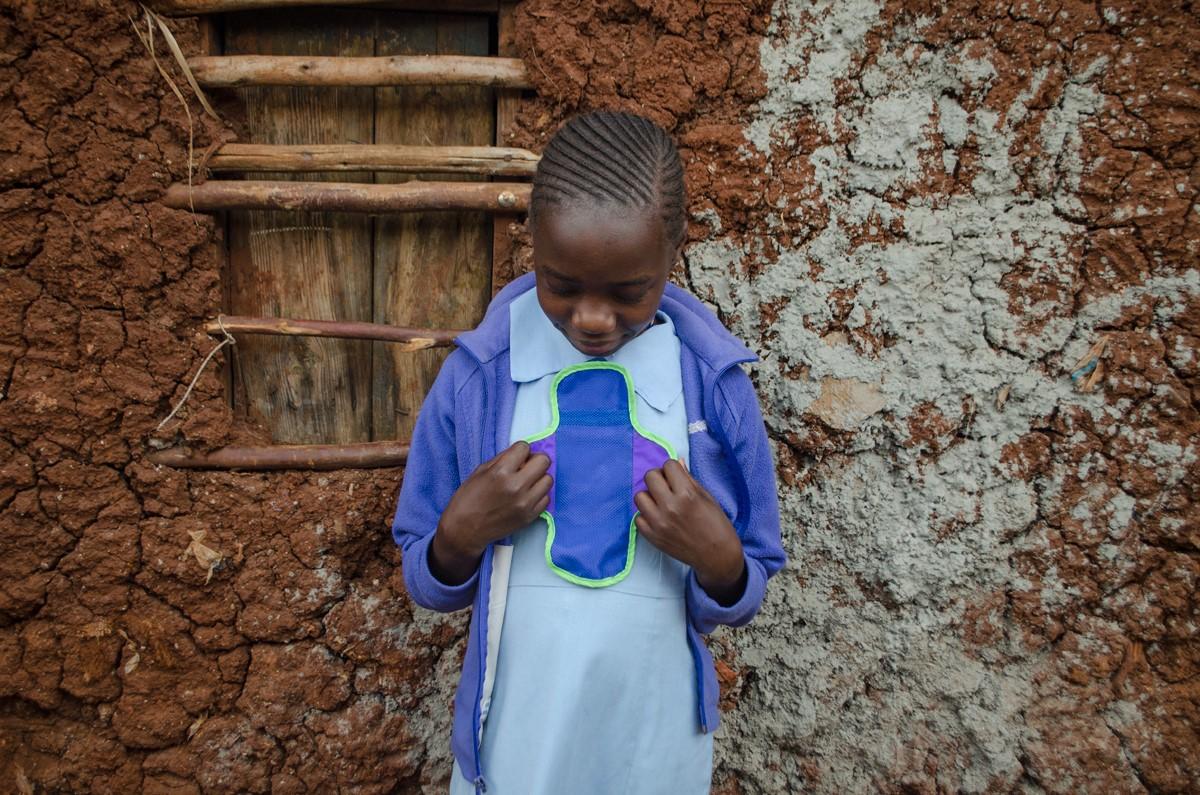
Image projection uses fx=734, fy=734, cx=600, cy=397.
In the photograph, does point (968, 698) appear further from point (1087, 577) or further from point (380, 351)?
point (380, 351)

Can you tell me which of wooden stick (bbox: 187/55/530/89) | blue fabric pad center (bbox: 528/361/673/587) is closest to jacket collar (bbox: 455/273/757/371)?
blue fabric pad center (bbox: 528/361/673/587)

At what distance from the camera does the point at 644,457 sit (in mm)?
1245

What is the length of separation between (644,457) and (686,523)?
14 centimetres

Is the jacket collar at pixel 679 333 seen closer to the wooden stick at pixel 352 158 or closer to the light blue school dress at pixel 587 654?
the light blue school dress at pixel 587 654

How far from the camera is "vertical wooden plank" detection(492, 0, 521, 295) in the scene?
1758 mm

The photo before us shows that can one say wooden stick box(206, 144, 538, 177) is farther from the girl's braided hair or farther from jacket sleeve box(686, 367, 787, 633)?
jacket sleeve box(686, 367, 787, 633)

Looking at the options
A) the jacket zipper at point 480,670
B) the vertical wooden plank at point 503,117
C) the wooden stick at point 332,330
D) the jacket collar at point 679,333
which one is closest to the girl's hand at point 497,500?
the jacket zipper at point 480,670

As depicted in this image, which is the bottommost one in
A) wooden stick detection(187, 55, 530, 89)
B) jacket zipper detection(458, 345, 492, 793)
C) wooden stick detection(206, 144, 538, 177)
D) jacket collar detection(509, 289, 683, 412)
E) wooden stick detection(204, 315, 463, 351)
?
jacket zipper detection(458, 345, 492, 793)

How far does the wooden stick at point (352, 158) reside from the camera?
5.64 ft

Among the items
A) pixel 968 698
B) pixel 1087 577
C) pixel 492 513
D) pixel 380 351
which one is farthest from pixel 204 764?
pixel 1087 577

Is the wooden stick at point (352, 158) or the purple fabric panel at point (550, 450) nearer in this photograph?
the purple fabric panel at point (550, 450)

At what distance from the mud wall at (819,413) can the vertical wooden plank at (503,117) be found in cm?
5

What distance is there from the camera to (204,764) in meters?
1.86

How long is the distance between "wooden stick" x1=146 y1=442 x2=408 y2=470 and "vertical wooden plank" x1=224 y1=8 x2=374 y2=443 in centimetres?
11
